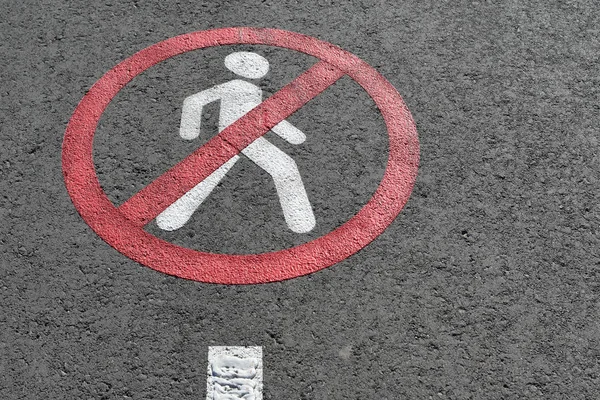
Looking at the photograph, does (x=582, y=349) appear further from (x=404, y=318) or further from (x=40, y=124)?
(x=40, y=124)

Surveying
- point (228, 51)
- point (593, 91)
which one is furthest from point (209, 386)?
point (593, 91)

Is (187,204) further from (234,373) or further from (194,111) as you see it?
(234,373)

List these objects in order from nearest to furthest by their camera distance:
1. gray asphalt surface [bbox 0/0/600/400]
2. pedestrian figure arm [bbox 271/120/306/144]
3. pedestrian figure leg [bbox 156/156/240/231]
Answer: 1. gray asphalt surface [bbox 0/0/600/400]
2. pedestrian figure leg [bbox 156/156/240/231]
3. pedestrian figure arm [bbox 271/120/306/144]

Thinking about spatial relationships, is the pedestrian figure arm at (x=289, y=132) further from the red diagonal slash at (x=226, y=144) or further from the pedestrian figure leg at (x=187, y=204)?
the pedestrian figure leg at (x=187, y=204)

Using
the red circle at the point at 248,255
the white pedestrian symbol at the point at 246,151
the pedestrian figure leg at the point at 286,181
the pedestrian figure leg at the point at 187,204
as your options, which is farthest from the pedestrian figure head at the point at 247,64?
the pedestrian figure leg at the point at 187,204

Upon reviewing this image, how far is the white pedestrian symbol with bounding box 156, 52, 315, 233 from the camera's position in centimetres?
433

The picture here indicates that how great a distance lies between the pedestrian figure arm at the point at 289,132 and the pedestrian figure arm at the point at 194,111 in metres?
0.47

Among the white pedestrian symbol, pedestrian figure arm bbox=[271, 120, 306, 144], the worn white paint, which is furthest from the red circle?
pedestrian figure arm bbox=[271, 120, 306, 144]

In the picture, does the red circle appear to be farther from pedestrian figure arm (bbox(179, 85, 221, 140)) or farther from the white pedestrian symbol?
pedestrian figure arm (bbox(179, 85, 221, 140))

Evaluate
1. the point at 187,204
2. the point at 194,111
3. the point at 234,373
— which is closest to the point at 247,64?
the point at 194,111

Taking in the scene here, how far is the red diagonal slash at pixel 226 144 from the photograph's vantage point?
437cm

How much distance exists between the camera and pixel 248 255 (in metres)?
4.16

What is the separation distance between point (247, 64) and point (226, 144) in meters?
Result: 0.78

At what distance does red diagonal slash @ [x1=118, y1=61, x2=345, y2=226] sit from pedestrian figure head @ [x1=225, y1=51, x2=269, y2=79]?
23 cm
